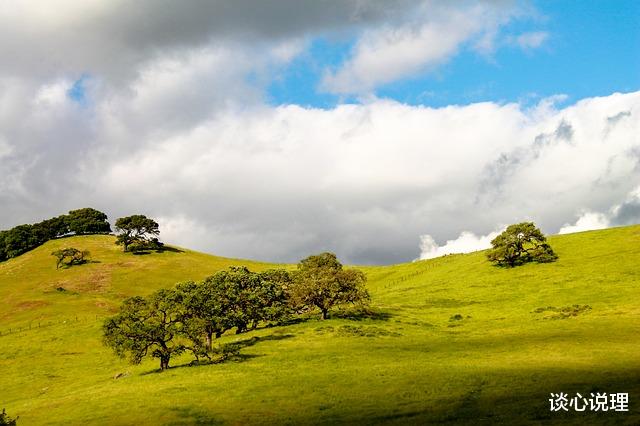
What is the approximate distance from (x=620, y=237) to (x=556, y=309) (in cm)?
5690

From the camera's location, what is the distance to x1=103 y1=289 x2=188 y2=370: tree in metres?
63.6

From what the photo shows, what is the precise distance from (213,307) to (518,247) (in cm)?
7978

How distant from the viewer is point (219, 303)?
8244cm

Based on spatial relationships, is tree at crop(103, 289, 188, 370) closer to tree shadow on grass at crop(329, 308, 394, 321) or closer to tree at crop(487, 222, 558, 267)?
tree shadow on grass at crop(329, 308, 394, 321)

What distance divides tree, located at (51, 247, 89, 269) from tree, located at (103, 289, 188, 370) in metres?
129

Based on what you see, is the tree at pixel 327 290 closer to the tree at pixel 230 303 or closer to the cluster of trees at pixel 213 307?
the cluster of trees at pixel 213 307

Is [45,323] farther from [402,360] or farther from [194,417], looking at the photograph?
[194,417]

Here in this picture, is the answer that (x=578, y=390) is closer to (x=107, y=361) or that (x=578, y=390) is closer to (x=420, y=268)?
(x=107, y=361)

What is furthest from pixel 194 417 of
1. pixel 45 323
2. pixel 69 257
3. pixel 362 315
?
pixel 69 257

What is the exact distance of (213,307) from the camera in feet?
252

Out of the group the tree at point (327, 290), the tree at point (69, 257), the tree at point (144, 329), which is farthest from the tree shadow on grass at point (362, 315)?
the tree at point (69, 257)

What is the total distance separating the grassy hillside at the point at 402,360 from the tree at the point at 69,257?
47.4m

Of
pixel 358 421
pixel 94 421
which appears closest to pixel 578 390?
pixel 358 421

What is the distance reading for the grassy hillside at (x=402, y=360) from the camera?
140 ft
